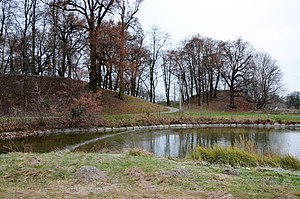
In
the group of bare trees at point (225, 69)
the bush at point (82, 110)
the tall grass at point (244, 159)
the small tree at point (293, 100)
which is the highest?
the group of bare trees at point (225, 69)

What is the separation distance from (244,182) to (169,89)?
1464 inches

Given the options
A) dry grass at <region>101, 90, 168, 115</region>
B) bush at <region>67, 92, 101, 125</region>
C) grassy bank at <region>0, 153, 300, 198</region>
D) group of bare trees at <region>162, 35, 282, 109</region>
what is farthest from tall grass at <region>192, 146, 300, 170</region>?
group of bare trees at <region>162, 35, 282, 109</region>

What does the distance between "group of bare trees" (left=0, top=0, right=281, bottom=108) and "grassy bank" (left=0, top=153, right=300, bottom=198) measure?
16.3m

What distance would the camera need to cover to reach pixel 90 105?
16328 mm

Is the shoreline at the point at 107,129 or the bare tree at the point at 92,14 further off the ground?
the bare tree at the point at 92,14

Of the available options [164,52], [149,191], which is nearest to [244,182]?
[149,191]

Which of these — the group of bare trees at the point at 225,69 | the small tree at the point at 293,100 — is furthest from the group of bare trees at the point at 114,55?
the small tree at the point at 293,100

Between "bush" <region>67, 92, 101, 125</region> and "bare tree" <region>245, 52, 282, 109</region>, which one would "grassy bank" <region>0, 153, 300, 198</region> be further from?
"bare tree" <region>245, 52, 282, 109</region>

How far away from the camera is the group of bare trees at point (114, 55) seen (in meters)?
21.3

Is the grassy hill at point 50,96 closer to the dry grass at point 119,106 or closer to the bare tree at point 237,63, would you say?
the dry grass at point 119,106

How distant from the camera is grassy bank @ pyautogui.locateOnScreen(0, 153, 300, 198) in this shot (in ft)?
11.9

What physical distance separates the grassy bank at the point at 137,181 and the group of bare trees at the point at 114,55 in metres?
16.3

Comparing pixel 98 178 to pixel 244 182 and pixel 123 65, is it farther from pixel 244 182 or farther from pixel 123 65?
pixel 123 65

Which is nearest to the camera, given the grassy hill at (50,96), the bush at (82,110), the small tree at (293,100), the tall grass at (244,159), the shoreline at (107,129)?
the tall grass at (244,159)
